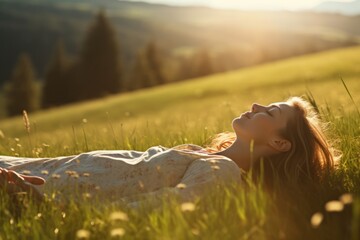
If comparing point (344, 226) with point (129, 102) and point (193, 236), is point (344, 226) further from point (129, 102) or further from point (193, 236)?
point (129, 102)

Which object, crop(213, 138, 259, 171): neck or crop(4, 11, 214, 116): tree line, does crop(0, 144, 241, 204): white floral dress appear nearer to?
crop(213, 138, 259, 171): neck

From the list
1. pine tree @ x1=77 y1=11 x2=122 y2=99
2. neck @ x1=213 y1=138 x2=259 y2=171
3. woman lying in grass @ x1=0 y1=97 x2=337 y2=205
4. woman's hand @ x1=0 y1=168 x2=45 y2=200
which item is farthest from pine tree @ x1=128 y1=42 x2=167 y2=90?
woman's hand @ x1=0 y1=168 x2=45 y2=200

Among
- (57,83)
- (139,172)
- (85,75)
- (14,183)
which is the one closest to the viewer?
(14,183)

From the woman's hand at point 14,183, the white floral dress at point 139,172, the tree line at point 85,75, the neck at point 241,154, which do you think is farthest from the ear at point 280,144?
the tree line at point 85,75

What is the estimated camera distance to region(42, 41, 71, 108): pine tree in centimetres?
6156

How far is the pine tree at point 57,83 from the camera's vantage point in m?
61.6

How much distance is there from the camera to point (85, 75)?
59.6 m

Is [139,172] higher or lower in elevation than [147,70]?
lower

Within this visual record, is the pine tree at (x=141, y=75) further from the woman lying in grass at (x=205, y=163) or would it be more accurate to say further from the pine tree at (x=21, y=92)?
the woman lying in grass at (x=205, y=163)

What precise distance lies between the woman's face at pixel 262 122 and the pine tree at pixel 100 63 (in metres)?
54.6

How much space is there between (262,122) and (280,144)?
0.25 meters

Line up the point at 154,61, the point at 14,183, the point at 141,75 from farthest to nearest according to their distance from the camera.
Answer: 1. the point at 154,61
2. the point at 141,75
3. the point at 14,183

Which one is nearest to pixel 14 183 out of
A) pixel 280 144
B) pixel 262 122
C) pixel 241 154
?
pixel 241 154

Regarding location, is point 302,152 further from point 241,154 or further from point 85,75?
point 85,75
